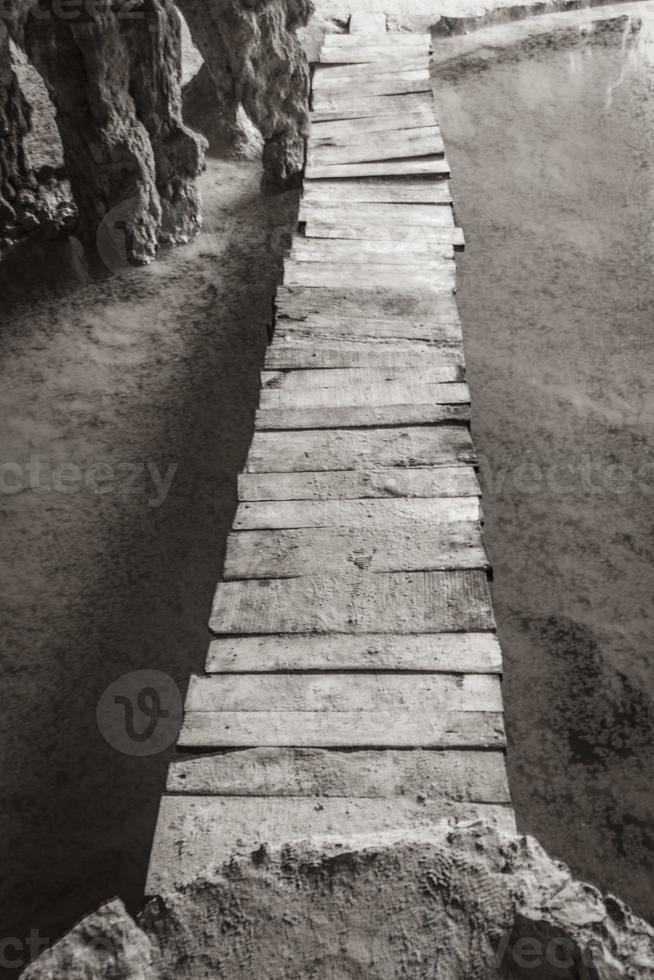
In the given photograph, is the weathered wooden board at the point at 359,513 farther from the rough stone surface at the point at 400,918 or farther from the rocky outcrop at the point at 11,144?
the rocky outcrop at the point at 11,144

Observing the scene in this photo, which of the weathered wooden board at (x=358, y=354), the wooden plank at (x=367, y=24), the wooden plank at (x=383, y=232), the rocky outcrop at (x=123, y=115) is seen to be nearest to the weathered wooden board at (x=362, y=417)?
the weathered wooden board at (x=358, y=354)

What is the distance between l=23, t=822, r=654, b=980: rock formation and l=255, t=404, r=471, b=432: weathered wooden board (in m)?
1.91

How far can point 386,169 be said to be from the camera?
5.14m

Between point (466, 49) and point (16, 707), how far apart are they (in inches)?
272

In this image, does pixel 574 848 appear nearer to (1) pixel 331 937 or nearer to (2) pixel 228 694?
(2) pixel 228 694

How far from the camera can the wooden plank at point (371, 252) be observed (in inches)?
175

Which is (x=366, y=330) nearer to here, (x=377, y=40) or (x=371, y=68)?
(x=371, y=68)

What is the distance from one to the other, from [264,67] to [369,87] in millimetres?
823

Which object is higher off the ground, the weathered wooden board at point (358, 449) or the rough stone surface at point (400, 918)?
Answer: the weathered wooden board at point (358, 449)

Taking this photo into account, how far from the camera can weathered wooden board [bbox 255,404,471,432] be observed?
3.56 meters

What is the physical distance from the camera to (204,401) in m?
4.97

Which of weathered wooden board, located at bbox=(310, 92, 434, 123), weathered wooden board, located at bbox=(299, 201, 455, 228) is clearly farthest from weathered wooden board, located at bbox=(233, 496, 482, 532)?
weathered wooden board, located at bbox=(310, 92, 434, 123)

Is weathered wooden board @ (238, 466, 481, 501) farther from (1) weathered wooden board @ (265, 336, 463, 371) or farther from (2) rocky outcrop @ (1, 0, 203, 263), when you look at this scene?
(2) rocky outcrop @ (1, 0, 203, 263)

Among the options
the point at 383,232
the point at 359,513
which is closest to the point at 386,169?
the point at 383,232
